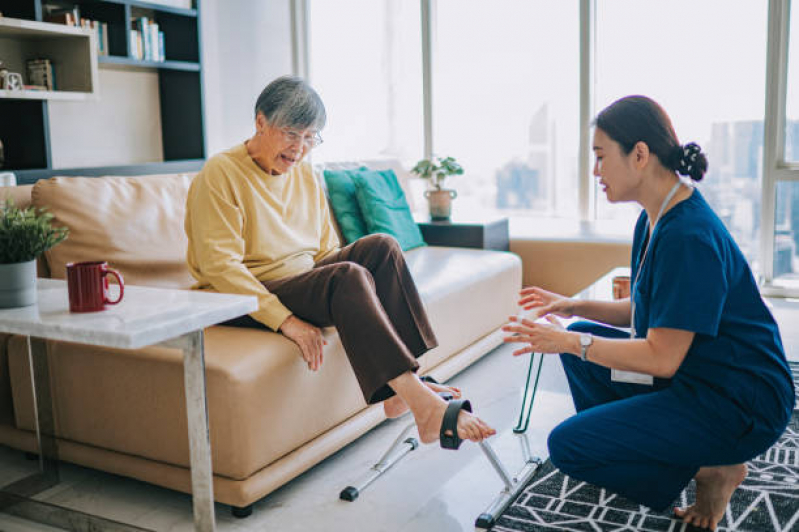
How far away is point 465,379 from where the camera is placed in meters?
2.98

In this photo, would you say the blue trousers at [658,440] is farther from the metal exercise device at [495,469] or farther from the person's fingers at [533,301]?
the person's fingers at [533,301]

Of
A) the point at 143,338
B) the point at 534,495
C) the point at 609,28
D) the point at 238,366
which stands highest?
the point at 609,28

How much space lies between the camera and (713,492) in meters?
1.75

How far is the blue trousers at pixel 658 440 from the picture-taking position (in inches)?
63.2

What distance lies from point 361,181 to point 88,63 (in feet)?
5.07

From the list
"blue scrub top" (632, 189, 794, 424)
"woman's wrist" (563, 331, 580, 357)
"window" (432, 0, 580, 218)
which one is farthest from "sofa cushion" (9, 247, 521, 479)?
"window" (432, 0, 580, 218)

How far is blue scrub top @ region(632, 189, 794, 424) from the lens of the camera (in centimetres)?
152

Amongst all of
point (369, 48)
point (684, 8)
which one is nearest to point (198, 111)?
point (369, 48)

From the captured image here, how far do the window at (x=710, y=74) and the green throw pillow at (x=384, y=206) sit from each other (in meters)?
1.83

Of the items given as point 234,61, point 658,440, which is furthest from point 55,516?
point 234,61

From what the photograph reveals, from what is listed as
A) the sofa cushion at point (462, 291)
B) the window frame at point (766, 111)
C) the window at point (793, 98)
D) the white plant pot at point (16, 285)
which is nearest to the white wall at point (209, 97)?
the window frame at point (766, 111)

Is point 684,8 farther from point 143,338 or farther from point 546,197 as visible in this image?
point 143,338

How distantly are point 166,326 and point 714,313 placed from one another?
109 cm

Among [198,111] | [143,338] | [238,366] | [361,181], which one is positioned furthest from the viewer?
[198,111]
